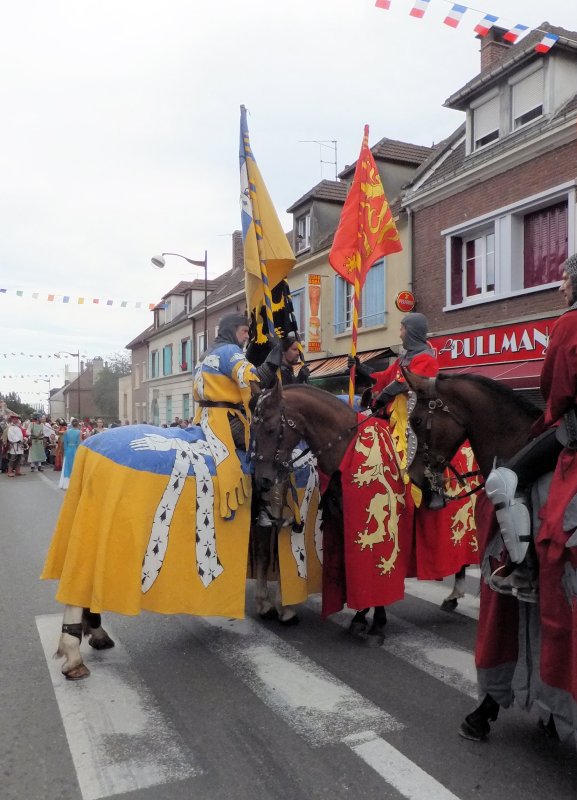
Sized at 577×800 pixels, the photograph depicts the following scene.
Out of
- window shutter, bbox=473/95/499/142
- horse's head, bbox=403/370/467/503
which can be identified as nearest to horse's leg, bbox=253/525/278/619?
horse's head, bbox=403/370/467/503

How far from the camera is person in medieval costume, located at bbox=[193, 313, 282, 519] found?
14.8 ft

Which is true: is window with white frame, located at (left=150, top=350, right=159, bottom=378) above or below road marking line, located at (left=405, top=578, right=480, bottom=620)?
above

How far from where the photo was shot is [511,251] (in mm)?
14352

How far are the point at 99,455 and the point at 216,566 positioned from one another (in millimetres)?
1066

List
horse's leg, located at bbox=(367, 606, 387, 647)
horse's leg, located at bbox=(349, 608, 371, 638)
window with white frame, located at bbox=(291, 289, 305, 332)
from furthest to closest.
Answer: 1. window with white frame, located at bbox=(291, 289, 305, 332)
2. horse's leg, located at bbox=(349, 608, 371, 638)
3. horse's leg, located at bbox=(367, 606, 387, 647)

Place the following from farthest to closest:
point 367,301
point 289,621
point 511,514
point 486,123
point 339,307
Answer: point 339,307, point 367,301, point 486,123, point 289,621, point 511,514

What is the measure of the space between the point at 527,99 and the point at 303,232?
34.6 feet

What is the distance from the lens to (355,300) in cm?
596

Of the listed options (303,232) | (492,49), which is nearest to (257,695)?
(492,49)

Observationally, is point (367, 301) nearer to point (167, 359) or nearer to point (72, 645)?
point (72, 645)

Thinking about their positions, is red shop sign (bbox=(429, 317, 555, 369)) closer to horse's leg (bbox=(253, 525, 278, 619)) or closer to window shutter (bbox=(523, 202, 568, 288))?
window shutter (bbox=(523, 202, 568, 288))

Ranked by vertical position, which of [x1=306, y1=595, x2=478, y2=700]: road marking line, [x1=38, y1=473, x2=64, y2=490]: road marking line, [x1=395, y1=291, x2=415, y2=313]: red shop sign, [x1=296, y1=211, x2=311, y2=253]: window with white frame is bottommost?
[x1=38, y1=473, x2=64, y2=490]: road marking line

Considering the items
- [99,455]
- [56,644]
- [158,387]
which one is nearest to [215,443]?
[99,455]

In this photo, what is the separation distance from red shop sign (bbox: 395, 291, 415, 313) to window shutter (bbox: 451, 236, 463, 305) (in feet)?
4.02
